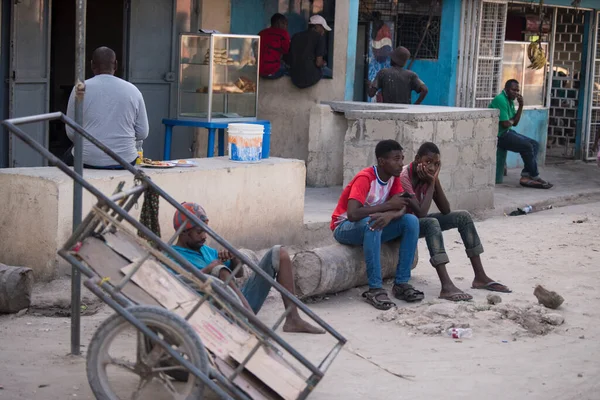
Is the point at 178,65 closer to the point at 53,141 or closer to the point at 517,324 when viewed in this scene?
the point at 53,141

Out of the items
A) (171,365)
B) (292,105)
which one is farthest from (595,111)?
(171,365)

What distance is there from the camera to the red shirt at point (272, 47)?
Answer: 41.0 ft

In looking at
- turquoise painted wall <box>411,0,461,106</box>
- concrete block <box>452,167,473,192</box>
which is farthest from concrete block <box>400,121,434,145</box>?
turquoise painted wall <box>411,0,461,106</box>

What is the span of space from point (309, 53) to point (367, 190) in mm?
5564

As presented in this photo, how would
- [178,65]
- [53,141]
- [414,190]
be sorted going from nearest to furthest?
[414,190] < [178,65] < [53,141]

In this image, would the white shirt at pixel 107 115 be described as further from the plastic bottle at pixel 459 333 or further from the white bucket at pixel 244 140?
the plastic bottle at pixel 459 333

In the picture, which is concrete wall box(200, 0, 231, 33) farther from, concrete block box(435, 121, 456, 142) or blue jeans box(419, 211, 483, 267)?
blue jeans box(419, 211, 483, 267)

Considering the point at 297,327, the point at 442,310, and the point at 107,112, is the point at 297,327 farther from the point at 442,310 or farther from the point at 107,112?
the point at 107,112

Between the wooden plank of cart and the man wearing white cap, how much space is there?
8.06 meters

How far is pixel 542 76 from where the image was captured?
16.6m

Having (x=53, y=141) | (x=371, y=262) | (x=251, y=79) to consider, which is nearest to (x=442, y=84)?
(x=251, y=79)

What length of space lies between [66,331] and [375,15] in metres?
9.94

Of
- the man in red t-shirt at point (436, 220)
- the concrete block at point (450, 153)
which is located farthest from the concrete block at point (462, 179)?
the man in red t-shirt at point (436, 220)

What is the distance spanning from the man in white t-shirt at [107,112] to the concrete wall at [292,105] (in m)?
5.53
